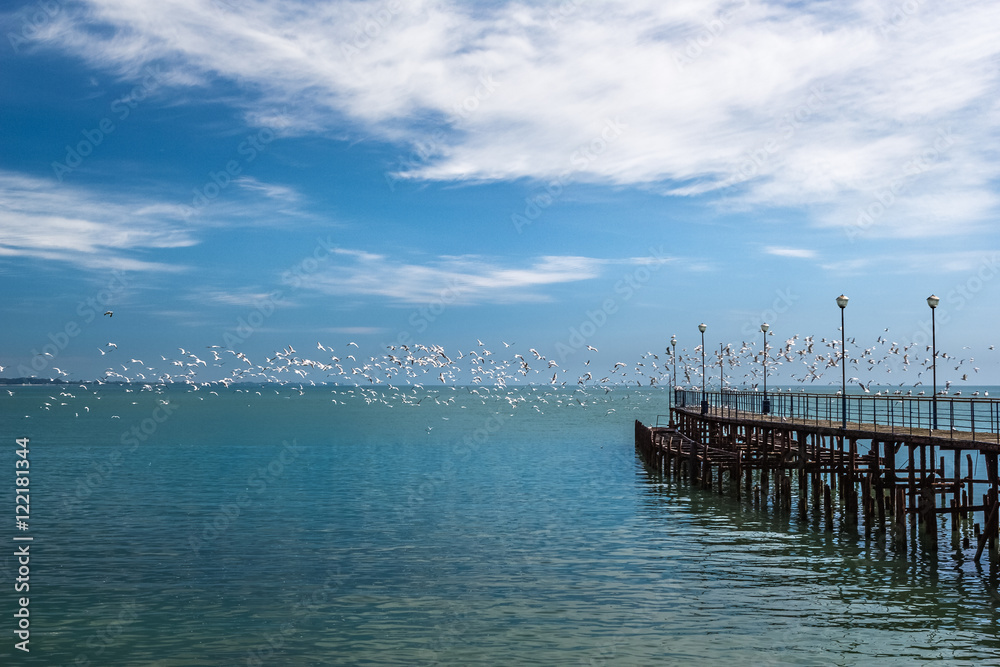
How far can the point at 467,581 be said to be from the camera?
73.7ft

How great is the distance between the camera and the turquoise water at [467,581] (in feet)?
55.9

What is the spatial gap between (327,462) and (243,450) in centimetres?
1309

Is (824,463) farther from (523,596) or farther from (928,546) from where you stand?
(523,596)

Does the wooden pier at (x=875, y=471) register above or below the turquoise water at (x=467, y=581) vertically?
above

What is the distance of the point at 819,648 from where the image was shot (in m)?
16.9

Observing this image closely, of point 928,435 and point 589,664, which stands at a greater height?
point 928,435

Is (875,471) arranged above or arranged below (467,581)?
above

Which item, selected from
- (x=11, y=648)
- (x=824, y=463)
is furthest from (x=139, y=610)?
(x=824, y=463)

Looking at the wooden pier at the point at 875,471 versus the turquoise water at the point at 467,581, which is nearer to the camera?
the turquoise water at the point at 467,581

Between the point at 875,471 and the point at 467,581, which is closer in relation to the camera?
the point at 467,581

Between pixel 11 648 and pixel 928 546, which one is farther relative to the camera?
pixel 928 546

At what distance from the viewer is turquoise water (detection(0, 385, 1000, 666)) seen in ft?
55.9

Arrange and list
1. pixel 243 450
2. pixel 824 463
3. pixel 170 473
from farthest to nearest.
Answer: pixel 243 450
pixel 170 473
pixel 824 463

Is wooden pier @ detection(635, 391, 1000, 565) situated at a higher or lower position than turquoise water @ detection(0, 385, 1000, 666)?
higher
